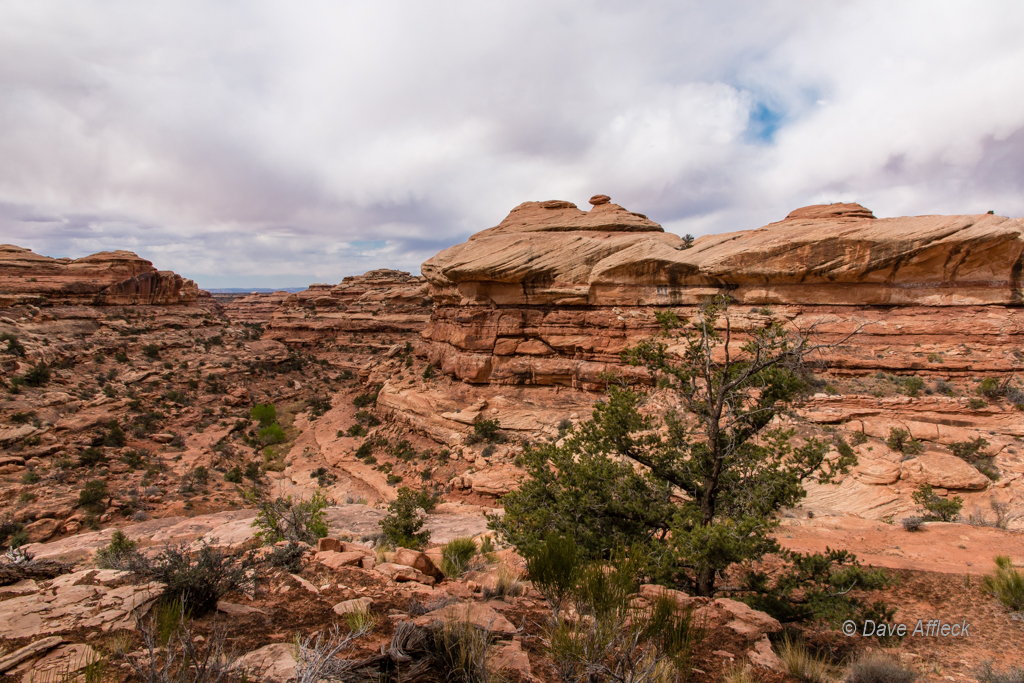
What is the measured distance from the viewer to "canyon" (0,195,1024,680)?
36.8 feet

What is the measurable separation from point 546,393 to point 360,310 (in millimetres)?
36631

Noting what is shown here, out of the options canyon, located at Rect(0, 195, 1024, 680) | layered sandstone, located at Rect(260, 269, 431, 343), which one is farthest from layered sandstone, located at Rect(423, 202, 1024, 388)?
layered sandstone, located at Rect(260, 269, 431, 343)

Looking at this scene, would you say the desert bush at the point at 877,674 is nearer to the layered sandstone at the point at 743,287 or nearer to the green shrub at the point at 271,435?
the layered sandstone at the point at 743,287

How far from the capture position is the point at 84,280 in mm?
32812

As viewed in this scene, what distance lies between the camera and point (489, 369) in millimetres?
22391

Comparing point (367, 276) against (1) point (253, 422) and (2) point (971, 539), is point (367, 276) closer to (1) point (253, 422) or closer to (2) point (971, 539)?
(1) point (253, 422)

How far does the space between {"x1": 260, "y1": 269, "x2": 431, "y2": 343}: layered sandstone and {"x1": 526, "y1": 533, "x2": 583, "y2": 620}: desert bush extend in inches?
1634

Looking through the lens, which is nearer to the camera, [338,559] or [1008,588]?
[1008,588]

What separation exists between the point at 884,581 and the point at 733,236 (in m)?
17.7

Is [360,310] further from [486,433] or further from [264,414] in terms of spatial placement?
[486,433]

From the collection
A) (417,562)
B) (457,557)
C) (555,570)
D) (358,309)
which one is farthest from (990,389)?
(358,309)

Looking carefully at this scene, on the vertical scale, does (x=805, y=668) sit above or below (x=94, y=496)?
above

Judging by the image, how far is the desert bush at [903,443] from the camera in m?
13.1

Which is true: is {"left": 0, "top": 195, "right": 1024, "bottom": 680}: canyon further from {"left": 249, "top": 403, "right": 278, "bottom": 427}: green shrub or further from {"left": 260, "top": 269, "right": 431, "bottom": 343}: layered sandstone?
{"left": 260, "top": 269, "right": 431, "bottom": 343}: layered sandstone
